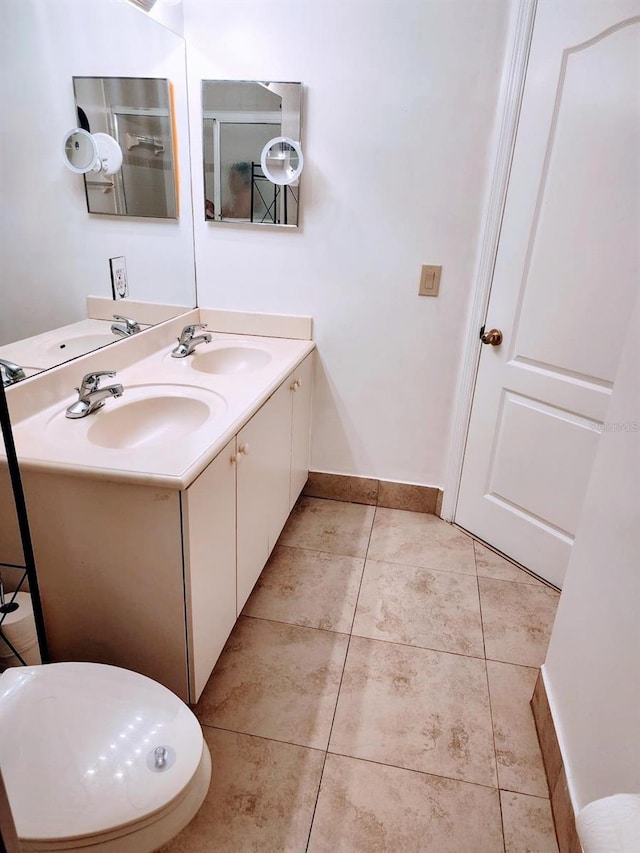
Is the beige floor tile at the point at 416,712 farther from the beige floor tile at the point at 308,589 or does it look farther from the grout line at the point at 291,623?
the beige floor tile at the point at 308,589

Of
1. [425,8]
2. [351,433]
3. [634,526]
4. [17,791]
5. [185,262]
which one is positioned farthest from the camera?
[351,433]

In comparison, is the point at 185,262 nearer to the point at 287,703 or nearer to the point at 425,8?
the point at 425,8

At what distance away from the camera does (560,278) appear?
6.10 feet

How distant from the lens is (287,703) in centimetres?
152

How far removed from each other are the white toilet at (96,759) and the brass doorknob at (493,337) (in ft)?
5.62

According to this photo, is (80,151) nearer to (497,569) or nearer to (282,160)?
(282,160)

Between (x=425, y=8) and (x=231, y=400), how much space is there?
1605 millimetres

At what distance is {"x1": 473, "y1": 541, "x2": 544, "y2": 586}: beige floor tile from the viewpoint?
2135 mm

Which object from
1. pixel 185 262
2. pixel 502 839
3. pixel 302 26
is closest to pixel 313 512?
pixel 185 262

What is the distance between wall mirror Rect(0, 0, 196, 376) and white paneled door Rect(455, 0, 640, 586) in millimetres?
1337

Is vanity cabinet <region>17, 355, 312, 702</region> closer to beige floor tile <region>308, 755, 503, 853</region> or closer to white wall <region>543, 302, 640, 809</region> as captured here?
beige floor tile <region>308, 755, 503, 853</region>

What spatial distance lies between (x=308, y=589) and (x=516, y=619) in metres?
0.77

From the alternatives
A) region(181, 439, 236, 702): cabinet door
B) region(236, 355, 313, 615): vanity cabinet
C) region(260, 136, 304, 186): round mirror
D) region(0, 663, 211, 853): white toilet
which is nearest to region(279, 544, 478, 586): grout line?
region(236, 355, 313, 615): vanity cabinet

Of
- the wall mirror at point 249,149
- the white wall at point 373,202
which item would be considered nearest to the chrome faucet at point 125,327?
the white wall at point 373,202
